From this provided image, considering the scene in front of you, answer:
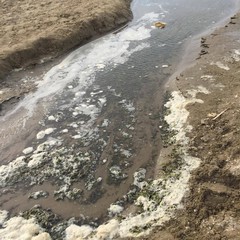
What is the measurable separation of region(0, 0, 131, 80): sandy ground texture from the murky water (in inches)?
24.7

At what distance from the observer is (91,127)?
28.3 feet

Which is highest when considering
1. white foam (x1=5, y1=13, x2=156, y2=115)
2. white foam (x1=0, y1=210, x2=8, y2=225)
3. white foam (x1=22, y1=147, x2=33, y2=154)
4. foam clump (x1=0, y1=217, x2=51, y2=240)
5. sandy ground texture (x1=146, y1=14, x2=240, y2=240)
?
white foam (x1=5, y1=13, x2=156, y2=115)

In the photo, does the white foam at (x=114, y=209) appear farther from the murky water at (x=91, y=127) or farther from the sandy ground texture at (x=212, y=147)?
the sandy ground texture at (x=212, y=147)

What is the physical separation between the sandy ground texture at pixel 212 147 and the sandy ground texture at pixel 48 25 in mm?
4223

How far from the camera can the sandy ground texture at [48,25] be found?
446 inches

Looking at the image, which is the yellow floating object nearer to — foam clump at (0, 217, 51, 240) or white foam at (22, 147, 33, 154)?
white foam at (22, 147, 33, 154)

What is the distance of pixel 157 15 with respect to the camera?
1475 centimetres

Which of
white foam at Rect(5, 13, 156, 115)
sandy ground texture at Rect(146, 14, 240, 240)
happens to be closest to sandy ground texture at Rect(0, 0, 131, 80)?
white foam at Rect(5, 13, 156, 115)

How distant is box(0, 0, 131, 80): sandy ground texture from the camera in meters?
11.3

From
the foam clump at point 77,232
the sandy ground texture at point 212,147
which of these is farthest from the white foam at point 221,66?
the foam clump at point 77,232

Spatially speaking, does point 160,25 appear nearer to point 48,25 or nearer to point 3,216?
point 48,25

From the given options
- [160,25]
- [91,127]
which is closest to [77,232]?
[91,127]

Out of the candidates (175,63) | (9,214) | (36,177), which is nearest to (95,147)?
(36,177)

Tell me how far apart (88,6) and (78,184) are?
9138 mm
